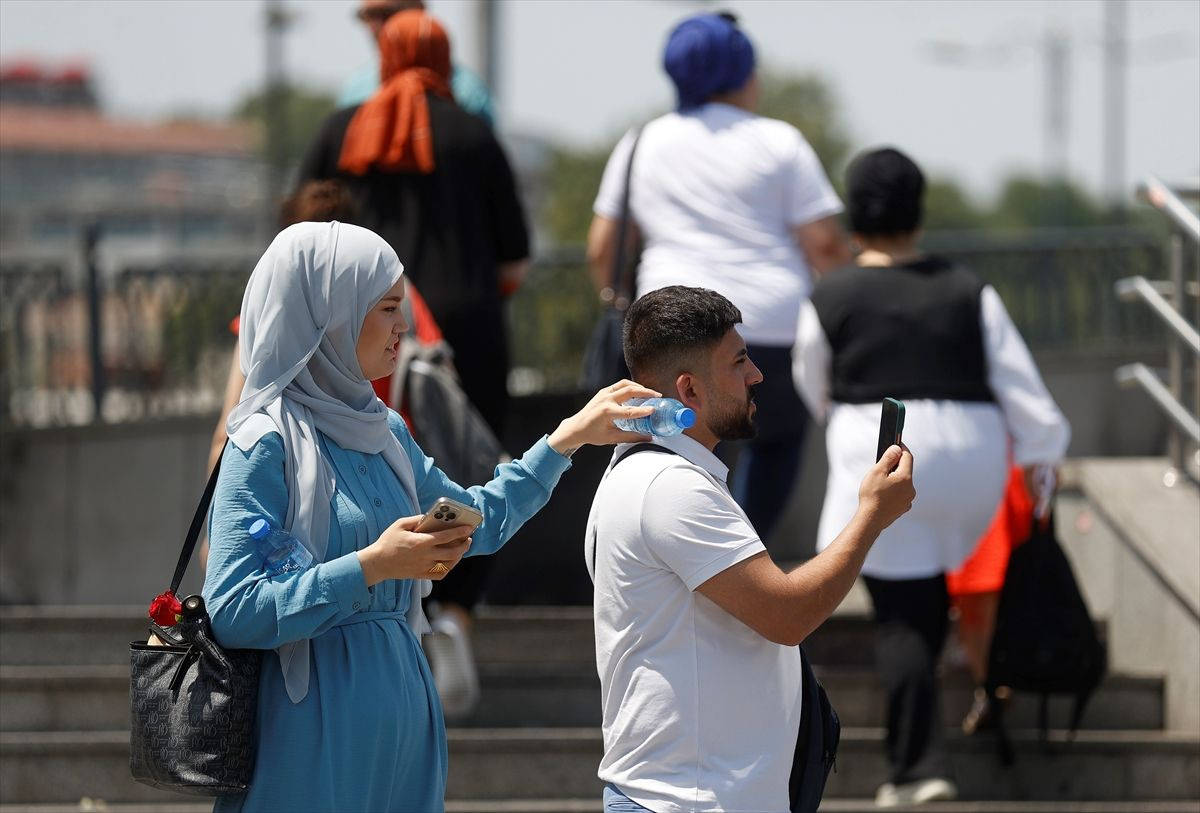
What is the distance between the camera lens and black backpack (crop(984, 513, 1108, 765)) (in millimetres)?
5789

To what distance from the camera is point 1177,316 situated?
6.70 meters

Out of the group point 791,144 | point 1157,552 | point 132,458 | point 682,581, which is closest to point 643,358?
point 682,581

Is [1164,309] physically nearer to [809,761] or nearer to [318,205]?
[318,205]

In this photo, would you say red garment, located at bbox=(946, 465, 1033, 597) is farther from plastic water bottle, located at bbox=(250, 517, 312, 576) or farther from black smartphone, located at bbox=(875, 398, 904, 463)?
plastic water bottle, located at bbox=(250, 517, 312, 576)

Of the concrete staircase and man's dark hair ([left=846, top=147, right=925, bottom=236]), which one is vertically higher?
man's dark hair ([left=846, top=147, right=925, bottom=236])

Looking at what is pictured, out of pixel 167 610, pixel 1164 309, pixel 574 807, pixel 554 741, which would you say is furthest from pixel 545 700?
pixel 167 610

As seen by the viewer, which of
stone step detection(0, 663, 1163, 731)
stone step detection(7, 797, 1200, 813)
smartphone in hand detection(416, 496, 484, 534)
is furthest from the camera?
stone step detection(0, 663, 1163, 731)

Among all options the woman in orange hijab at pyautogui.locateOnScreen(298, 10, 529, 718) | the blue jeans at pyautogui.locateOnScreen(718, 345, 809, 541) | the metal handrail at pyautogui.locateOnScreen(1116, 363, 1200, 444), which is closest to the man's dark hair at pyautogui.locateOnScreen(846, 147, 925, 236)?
the blue jeans at pyautogui.locateOnScreen(718, 345, 809, 541)

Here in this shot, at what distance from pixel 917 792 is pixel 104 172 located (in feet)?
70.8

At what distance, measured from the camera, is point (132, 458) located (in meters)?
8.73

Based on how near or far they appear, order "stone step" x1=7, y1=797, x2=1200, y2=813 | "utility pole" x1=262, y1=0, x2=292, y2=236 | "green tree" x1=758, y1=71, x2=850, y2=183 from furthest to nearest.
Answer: "green tree" x1=758, y1=71, x2=850, y2=183, "utility pole" x1=262, y1=0, x2=292, y2=236, "stone step" x1=7, y1=797, x2=1200, y2=813

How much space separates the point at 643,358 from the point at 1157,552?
3.67 m

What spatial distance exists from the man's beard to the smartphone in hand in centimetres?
52

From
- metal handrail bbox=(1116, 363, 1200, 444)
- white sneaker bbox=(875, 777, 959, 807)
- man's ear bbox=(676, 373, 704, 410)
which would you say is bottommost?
white sneaker bbox=(875, 777, 959, 807)
